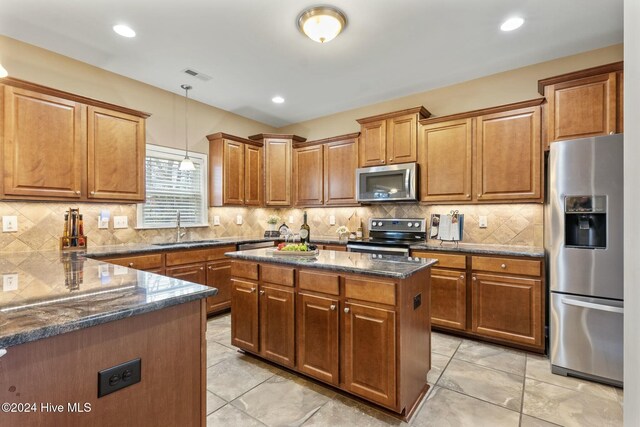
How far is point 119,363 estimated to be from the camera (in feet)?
3.21

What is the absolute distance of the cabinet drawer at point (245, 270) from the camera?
8.39ft

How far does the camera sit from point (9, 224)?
278 centimetres

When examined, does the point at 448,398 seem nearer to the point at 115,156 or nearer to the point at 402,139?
the point at 402,139

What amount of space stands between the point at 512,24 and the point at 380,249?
246 centimetres

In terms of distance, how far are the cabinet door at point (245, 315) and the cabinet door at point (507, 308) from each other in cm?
211

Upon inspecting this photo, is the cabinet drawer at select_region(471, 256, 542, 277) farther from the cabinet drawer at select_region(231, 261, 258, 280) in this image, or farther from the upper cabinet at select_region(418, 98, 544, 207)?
the cabinet drawer at select_region(231, 261, 258, 280)

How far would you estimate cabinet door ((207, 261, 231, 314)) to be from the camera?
3.72 meters

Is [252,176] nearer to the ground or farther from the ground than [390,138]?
nearer to the ground

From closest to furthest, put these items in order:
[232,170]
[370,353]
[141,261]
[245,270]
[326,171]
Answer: [370,353]
[245,270]
[141,261]
[232,170]
[326,171]

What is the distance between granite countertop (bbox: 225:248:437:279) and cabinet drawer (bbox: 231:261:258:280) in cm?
6

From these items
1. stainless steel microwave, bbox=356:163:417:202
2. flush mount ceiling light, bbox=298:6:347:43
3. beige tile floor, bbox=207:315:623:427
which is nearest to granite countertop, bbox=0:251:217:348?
beige tile floor, bbox=207:315:623:427

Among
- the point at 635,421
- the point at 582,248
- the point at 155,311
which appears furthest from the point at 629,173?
the point at 582,248

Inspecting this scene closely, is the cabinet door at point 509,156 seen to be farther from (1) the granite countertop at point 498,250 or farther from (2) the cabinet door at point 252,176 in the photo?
(2) the cabinet door at point 252,176

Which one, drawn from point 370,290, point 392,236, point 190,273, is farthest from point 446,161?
point 190,273
